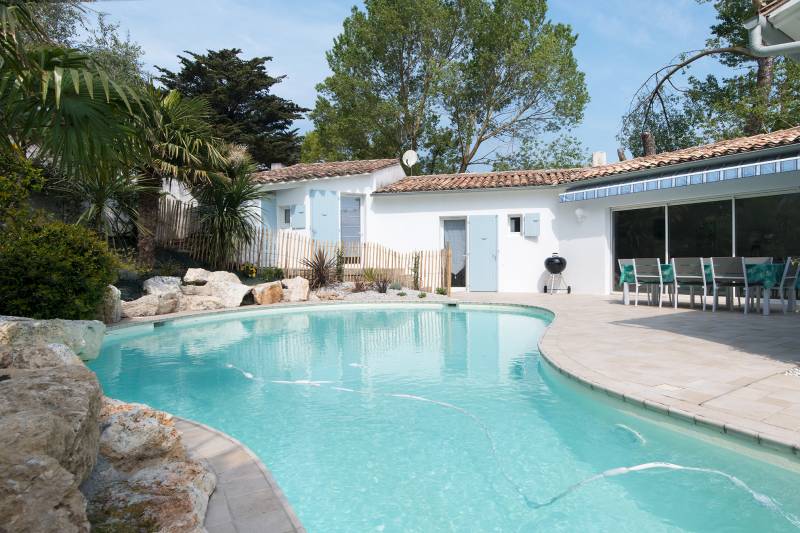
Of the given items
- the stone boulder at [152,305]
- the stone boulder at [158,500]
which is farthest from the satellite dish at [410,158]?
the stone boulder at [158,500]

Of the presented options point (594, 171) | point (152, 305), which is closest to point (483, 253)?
point (594, 171)

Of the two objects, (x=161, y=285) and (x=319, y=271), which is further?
(x=319, y=271)

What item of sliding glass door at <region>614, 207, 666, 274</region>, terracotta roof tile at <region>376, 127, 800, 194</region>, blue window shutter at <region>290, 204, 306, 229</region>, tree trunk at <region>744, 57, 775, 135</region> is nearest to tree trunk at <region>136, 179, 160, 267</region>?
blue window shutter at <region>290, 204, 306, 229</region>

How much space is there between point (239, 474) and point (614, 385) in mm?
3436

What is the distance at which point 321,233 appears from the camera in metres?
16.1

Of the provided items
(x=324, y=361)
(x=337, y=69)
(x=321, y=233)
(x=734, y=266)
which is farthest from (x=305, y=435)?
(x=337, y=69)

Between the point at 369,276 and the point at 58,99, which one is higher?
the point at 58,99

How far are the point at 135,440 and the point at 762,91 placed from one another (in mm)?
24324

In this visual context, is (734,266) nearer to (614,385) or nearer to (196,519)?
(614,385)

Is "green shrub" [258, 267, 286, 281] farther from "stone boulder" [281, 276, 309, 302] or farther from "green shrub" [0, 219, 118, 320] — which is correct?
"green shrub" [0, 219, 118, 320]

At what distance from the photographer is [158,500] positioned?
238 cm

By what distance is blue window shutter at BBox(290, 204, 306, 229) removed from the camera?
16.2 metres

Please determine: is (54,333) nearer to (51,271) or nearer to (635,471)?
(51,271)

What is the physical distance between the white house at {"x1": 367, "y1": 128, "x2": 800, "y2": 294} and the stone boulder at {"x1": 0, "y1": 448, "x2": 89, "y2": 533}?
11.8m
